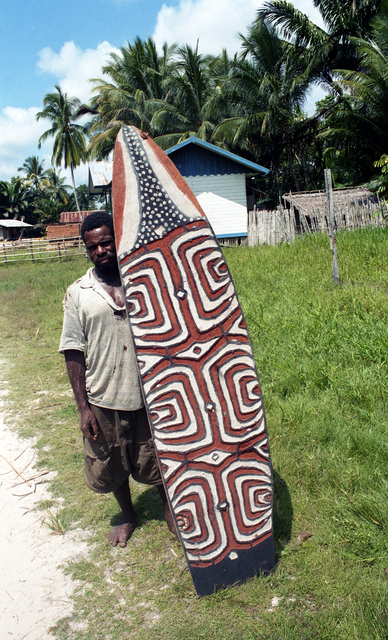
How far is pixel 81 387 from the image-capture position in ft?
7.47

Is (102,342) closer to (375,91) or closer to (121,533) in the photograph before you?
(121,533)

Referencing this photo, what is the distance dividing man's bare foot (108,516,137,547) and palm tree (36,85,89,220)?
3127cm

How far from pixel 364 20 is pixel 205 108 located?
738cm

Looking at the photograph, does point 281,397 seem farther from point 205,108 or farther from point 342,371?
point 205,108

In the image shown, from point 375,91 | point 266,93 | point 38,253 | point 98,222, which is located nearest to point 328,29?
point 266,93

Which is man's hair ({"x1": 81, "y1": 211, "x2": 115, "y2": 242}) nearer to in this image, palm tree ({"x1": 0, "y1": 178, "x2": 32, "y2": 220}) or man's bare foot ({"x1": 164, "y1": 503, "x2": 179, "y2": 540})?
man's bare foot ({"x1": 164, "y1": 503, "x2": 179, "y2": 540})

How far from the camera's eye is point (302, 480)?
2777 mm

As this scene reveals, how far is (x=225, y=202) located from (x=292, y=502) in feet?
44.4

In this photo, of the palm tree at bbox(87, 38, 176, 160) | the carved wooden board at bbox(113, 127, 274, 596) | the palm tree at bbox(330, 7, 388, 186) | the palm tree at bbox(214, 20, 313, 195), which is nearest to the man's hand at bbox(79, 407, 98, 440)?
the carved wooden board at bbox(113, 127, 274, 596)

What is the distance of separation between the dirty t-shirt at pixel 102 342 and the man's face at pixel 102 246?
0.10 meters

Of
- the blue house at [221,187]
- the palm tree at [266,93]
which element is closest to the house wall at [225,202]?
the blue house at [221,187]

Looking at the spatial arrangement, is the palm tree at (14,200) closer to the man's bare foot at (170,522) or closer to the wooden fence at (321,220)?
the wooden fence at (321,220)

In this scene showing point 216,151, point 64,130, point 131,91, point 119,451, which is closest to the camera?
point 119,451

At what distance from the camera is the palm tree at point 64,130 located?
31.0 meters
